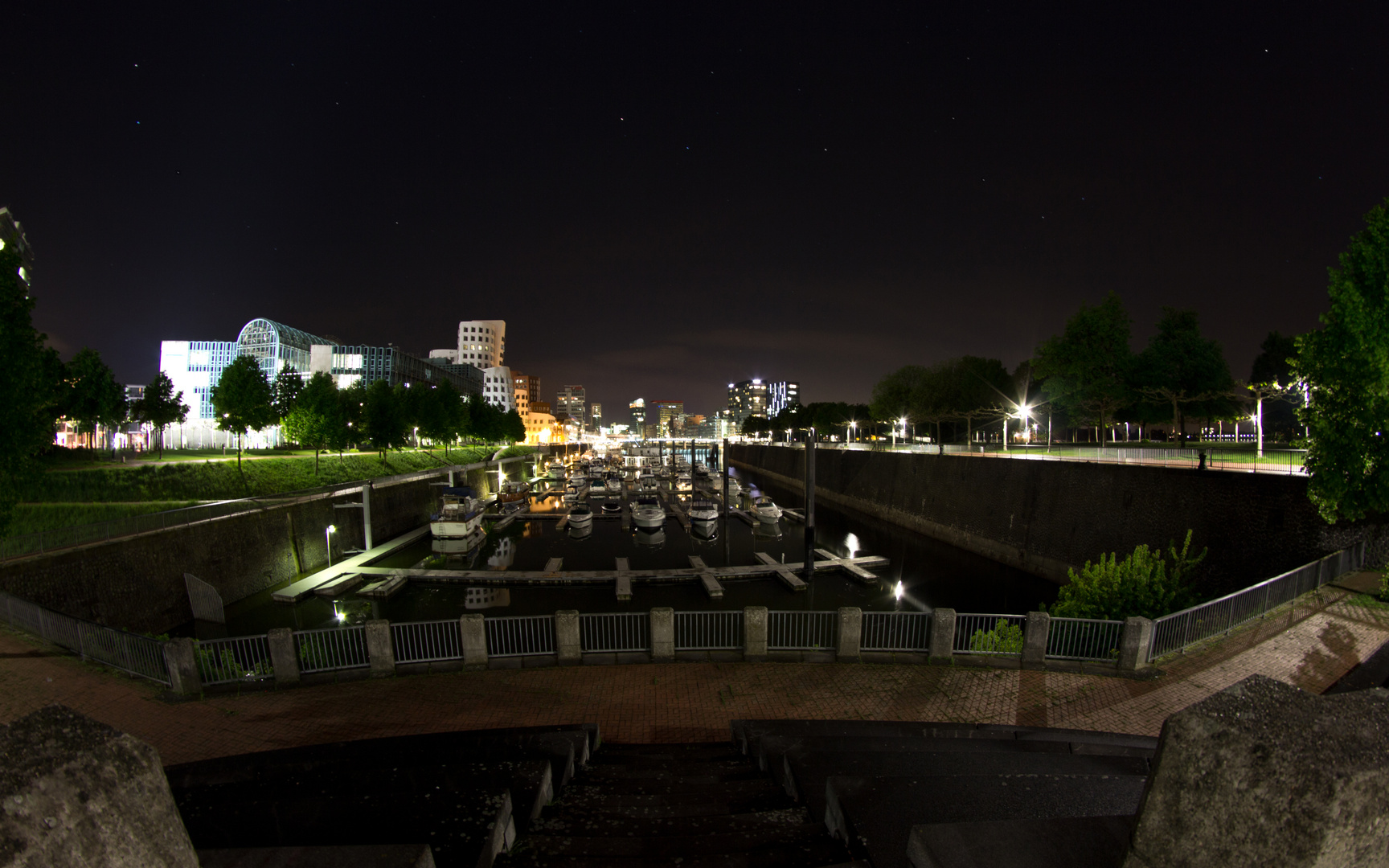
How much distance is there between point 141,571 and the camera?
19.6 meters

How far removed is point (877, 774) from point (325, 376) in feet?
191

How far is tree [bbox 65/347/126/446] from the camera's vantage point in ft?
132

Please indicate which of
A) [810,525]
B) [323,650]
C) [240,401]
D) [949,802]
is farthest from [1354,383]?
[240,401]

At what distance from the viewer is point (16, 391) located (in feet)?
44.9

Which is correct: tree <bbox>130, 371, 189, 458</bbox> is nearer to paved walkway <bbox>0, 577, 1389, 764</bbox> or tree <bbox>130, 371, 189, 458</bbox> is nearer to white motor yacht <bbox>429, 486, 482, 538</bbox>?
white motor yacht <bbox>429, 486, 482, 538</bbox>

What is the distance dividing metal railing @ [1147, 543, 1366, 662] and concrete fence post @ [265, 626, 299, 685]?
600 inches

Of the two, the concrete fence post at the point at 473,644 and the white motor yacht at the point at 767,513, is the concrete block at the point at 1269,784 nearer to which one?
the concrete fence post at the point at 473,644

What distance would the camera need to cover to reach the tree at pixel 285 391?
1917 inches

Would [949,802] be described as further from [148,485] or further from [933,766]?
[148,485]

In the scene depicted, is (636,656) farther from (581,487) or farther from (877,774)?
(581,487)

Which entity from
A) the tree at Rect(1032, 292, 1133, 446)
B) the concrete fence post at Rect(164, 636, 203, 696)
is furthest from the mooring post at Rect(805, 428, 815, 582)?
the tree at Rect(1032, 292, 1133, 446)

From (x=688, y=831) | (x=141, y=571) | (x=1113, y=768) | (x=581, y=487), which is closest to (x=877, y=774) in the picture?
(x=688, y=831)

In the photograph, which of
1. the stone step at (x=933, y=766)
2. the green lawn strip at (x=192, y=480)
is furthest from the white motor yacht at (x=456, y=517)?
the stone step at (x=933, y=766)

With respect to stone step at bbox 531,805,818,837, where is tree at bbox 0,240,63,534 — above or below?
above
